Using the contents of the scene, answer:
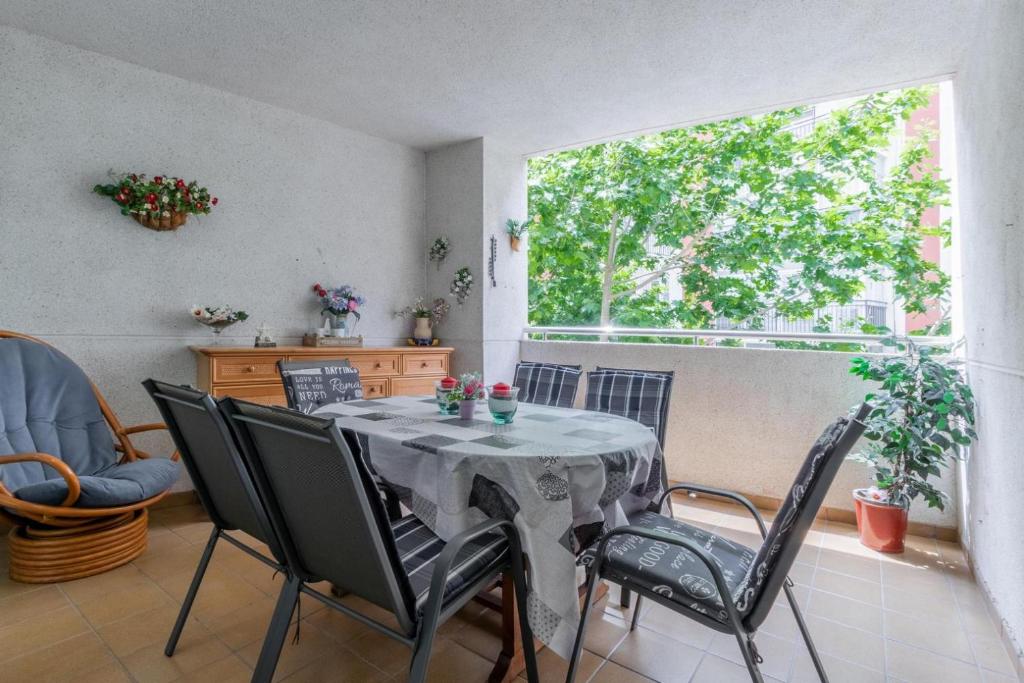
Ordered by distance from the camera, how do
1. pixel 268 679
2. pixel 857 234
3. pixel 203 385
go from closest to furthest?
pixel 268 679, pixel 203 385, pixel 857 234

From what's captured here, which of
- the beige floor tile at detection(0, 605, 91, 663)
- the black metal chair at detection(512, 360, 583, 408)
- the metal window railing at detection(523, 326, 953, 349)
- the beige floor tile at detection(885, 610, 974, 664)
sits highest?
the metal window railing at detection(523, 326, 953, 349)

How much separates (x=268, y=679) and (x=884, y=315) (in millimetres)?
4989

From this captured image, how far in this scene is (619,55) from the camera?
3.00 metres

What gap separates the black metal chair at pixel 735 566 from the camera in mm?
1169

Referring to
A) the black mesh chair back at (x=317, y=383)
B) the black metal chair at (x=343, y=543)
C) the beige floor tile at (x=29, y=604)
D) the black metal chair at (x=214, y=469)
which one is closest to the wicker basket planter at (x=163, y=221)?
the black mesh chair back at (x=317, y=383)

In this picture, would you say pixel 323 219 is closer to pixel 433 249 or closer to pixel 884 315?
pixel 433 249

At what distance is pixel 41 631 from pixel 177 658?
648mm

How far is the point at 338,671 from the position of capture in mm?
1690

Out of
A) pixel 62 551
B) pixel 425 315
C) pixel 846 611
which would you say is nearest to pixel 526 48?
pixel 425 315

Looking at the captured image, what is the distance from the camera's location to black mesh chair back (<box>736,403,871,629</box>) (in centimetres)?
116

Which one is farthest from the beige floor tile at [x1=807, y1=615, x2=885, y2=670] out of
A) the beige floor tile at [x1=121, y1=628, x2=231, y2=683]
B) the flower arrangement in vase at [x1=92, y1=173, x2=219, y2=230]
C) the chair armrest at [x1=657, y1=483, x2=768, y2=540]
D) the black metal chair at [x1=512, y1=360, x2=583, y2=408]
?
the flower arrangement in vase at [x1=92, y1=173, x2=219, y2=230]

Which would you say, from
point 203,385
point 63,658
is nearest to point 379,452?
point 63,658

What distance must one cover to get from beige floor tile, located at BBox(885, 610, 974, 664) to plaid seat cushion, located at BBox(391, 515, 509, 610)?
167cm

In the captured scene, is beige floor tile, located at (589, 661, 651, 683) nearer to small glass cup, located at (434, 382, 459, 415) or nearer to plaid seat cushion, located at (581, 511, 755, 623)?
plaid seat cushion, located at (581, 511, 755, 623)
